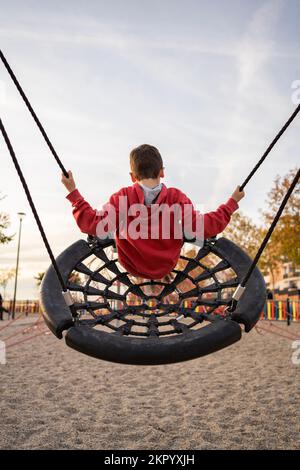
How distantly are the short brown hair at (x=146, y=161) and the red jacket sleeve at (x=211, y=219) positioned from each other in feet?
0.97

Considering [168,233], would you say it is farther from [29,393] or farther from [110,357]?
[29,393]

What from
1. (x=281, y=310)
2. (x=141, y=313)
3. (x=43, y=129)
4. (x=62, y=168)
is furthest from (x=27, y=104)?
(x=281, y=310)

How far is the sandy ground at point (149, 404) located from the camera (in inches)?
194

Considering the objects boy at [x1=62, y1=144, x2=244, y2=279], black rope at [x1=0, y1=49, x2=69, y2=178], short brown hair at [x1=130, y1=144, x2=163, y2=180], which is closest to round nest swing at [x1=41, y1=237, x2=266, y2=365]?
boy at [x1=62, y1=144, x2=244, y2=279]

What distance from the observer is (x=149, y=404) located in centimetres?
625

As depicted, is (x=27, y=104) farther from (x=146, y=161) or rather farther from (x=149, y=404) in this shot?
(x=149, y=404)

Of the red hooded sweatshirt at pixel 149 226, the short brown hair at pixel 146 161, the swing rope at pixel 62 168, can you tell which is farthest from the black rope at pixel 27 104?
the short brown hair at pixel 146 161

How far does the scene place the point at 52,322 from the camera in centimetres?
236

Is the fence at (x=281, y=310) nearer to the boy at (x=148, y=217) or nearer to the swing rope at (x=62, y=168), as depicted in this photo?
the boy at (x=148, y=217)

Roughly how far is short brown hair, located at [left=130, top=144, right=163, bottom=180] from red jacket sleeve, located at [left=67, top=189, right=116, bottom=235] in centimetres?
30

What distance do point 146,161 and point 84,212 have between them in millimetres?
473

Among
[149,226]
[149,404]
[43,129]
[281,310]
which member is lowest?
[149,404]

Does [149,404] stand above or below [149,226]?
below
